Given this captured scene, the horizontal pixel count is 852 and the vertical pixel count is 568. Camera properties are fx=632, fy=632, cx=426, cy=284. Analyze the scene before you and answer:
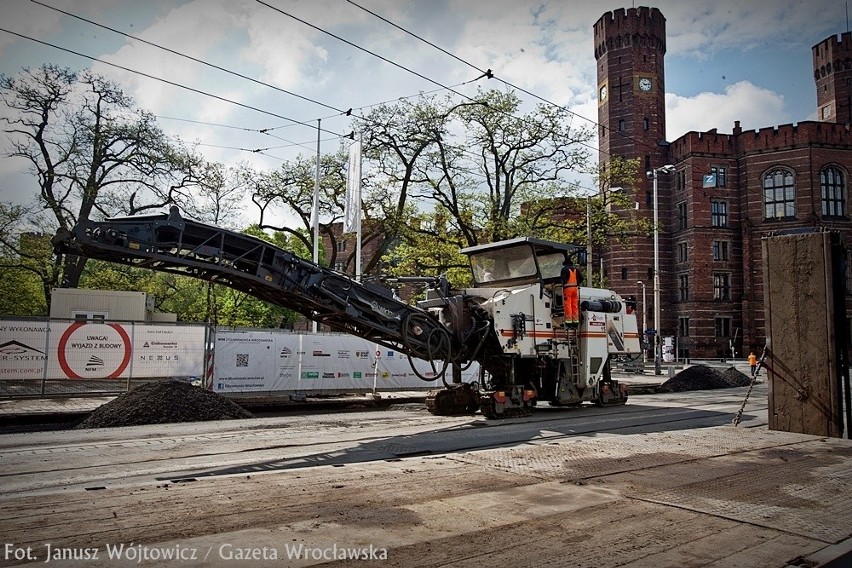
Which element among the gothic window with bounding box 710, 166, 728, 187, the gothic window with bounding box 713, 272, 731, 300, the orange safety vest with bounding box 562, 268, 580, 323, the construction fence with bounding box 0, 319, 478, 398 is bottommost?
the construction fence with bounding box 0, 319, 478, 398

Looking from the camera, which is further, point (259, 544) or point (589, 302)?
point (589, 302)

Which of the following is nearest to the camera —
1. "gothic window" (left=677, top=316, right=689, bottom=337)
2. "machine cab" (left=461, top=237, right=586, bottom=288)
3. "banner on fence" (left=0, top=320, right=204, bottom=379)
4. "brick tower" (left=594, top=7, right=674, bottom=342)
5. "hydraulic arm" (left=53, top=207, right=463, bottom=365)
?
"hydraulic arm" (left=53, top=207, right=463, bottom=365)

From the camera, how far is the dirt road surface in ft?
15.3

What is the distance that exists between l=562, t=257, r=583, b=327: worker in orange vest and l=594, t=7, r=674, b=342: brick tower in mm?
46366

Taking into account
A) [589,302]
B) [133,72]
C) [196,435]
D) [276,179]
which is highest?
[276,179]

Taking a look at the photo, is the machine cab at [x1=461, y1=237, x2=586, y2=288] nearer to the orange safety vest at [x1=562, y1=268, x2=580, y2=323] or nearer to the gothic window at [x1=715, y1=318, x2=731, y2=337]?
the orange safety vest at [x1=562, y1=268, x2=580, y2=323]

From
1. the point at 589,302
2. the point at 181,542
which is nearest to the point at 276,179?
the point at 589,302

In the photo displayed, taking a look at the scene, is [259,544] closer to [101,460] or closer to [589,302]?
[101,460]

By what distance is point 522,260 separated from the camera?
1431cm

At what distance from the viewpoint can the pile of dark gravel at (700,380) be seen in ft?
74.3

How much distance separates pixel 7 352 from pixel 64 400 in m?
1.87

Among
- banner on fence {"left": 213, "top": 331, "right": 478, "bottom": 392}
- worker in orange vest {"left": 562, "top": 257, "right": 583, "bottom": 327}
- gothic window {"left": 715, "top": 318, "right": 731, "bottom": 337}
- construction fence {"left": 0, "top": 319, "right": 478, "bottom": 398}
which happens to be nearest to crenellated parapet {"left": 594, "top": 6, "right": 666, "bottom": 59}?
gothic window {"left": 715, "top": 318, "right": 731, "bottom": 337}

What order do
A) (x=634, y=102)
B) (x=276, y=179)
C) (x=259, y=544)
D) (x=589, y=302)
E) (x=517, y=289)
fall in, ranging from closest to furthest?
(x=259, y=544) < (x=517, y=289) < (x=589, y=302) < (x=276, y=179) < (x=634, y=102)

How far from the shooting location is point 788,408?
417 inches
